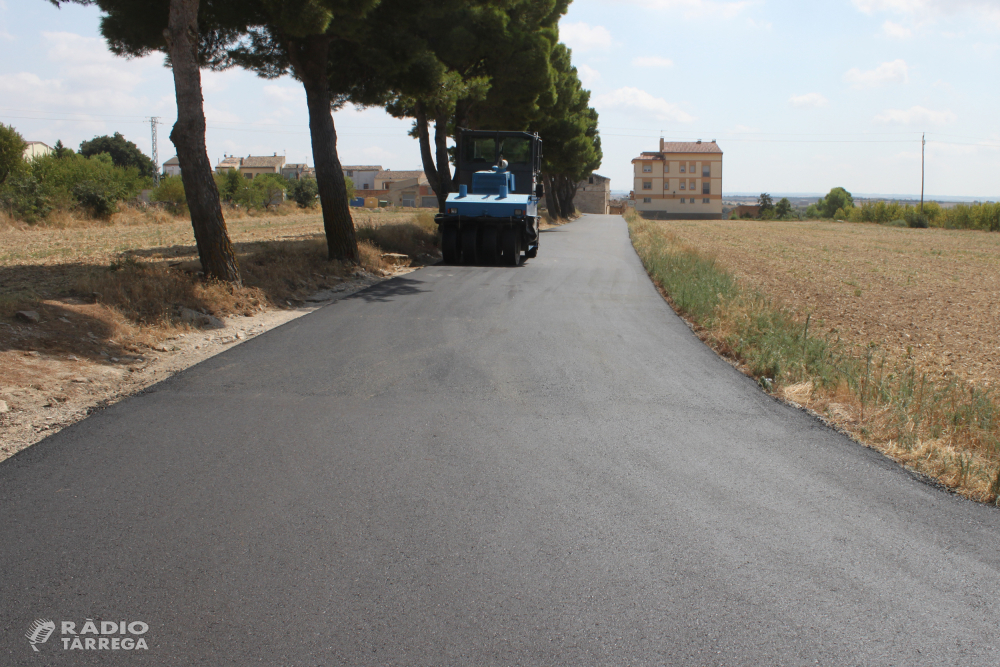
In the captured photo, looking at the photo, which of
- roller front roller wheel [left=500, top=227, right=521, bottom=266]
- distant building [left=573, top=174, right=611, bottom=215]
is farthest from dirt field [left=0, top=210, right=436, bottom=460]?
distant building [left=573, top=174, right=611, bottom=215]

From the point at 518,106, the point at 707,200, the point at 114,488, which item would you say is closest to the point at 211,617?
the point at 114,488

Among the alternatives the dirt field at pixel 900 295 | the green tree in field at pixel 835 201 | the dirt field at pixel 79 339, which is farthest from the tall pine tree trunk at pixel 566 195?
the green tree in field at pixel 835 201

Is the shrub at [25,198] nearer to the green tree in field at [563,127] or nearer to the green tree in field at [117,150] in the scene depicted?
the green tree in field at [563,127]

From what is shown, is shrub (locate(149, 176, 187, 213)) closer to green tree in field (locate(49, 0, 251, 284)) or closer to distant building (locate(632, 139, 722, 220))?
green tree in field (locate(49, 0, 251, 284))

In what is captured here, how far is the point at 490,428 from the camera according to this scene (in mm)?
6008

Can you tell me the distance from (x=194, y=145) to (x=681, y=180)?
113875 millimetres

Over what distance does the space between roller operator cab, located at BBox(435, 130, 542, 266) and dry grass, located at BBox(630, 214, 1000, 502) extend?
139 inches

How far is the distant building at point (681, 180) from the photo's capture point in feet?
384

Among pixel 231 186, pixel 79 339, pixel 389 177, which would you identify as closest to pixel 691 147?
pixel 389 177

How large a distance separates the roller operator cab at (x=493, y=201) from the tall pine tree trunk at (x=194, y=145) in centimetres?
779

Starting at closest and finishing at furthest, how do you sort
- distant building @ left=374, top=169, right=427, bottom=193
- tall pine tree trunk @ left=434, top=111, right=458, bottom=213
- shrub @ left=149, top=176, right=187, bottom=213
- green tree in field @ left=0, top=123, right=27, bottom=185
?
tall pine tree trunk @ left=434, top=111, right=458, bottom=213 < green tree in field @ left=0, top=123, right=27, bottom=185 < shrub @ left=149, top=176, right=187, bottom=213 < distant building @ left=374, top=169, right=427, bottom=193

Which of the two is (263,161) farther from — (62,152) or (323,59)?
(323,59)

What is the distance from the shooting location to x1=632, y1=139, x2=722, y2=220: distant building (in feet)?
384

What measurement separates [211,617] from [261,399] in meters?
3.66
